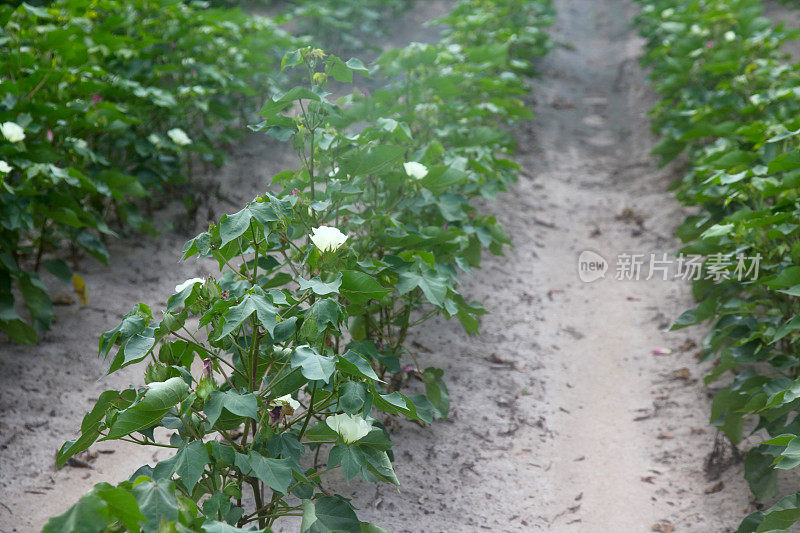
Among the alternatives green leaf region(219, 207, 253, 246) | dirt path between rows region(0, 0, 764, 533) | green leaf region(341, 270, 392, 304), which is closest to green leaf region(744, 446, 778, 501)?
dirt path between rows region(0, 0, 764, 533)

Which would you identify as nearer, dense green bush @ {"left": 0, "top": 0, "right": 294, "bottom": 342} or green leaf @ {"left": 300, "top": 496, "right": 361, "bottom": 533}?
green leaf @ {"left": 300, "top": 496, "right": 361, "bottom": 533}

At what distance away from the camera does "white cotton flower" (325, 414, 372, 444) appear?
159 cm

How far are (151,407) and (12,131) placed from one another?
1816 mm

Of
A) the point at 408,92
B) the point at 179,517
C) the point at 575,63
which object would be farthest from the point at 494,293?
the point at 575,63

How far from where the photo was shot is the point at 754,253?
8.31ft

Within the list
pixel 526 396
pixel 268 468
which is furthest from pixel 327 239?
pixel 526 396

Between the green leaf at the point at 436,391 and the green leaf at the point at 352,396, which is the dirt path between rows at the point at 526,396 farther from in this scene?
the green leaf at the point at 352,396

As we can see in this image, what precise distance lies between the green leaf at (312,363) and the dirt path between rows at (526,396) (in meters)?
0.76

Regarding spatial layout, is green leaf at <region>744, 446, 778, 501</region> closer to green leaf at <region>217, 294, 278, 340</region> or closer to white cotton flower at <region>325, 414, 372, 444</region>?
white cotton flower at <region>325, 414, 372, 444</region>

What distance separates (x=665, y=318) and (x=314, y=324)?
2594 mm

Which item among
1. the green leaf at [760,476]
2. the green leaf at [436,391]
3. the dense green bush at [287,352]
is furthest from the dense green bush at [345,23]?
the green leaf at [760,476]

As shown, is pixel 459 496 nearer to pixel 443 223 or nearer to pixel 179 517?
pixel 443 223

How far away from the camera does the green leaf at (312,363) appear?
147 cm

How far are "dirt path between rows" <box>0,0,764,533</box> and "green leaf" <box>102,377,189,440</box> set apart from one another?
0.73 metres
